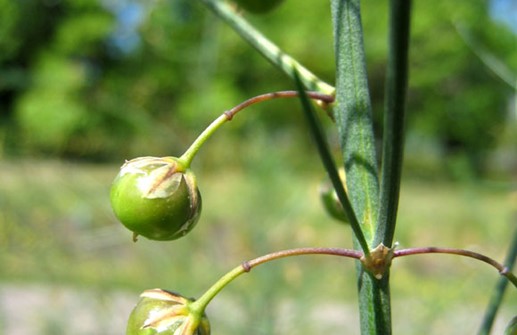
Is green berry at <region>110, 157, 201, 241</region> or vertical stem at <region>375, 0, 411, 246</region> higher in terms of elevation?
vertical stem at <region>375, 0, 411, 246</region>

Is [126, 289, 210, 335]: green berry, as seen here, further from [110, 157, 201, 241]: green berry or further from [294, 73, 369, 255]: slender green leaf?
[294, 73, 369, 255]: slender green leaf

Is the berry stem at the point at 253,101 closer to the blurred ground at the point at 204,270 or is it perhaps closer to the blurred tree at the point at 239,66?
the blurred ground at the point at 204,270

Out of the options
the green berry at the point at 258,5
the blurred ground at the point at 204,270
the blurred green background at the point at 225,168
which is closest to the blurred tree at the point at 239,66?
the blurred green background at the point at 225,168

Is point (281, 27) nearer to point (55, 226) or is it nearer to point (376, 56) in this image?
point (376, 56)

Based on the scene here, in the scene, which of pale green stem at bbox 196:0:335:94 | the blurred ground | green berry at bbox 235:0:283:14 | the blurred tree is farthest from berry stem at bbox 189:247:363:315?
the blurred tree

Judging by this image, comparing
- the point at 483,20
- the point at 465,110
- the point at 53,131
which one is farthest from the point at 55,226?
the point at 483,20
